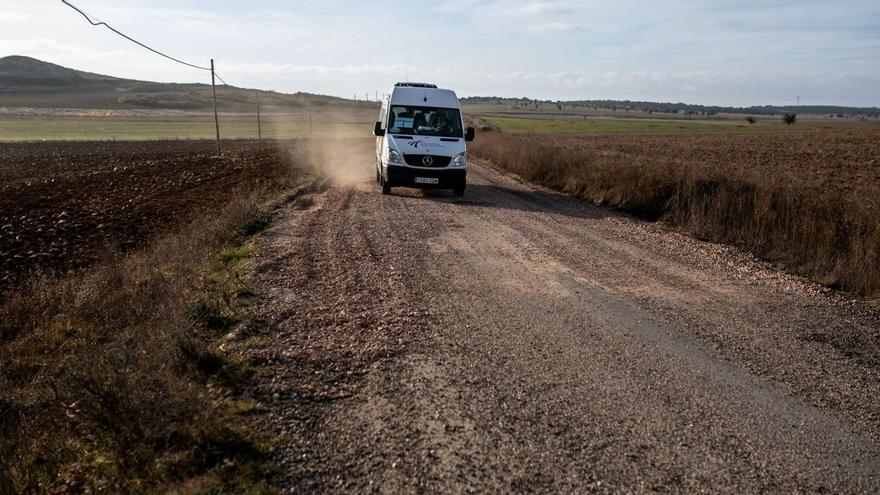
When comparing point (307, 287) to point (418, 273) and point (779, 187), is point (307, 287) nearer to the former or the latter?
point (418, 273)

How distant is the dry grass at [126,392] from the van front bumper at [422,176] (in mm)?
7566

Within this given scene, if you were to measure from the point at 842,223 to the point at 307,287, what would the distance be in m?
8.41

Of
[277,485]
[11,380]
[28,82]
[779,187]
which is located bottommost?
[11,380]

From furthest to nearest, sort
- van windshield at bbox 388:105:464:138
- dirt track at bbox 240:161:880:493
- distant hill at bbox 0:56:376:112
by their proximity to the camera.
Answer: distant hill at bbox 0:56:376:112
van windshield at bbox 388:105:464:138
dirt track at bbox 240:161:880:493

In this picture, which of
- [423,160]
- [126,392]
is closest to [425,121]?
[423,160]

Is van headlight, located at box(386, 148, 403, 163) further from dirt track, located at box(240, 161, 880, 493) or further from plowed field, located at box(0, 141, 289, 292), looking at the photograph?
dirt track, located at box(240, 161, 880, 493)

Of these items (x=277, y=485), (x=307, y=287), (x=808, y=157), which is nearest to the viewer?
(x=277, y=485)

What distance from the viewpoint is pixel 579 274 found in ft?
26.8

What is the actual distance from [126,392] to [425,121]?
12.9m

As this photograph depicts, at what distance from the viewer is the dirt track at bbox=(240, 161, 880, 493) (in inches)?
143

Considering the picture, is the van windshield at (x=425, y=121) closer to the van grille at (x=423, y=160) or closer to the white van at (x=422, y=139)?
the white van at (x=422, y=139)

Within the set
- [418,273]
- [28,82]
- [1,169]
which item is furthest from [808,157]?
[28,82]

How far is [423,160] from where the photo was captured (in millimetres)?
15188

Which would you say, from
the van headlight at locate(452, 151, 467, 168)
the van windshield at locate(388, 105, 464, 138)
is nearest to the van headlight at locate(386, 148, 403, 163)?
the van windshield at locate(388, 105, 464, 138)
